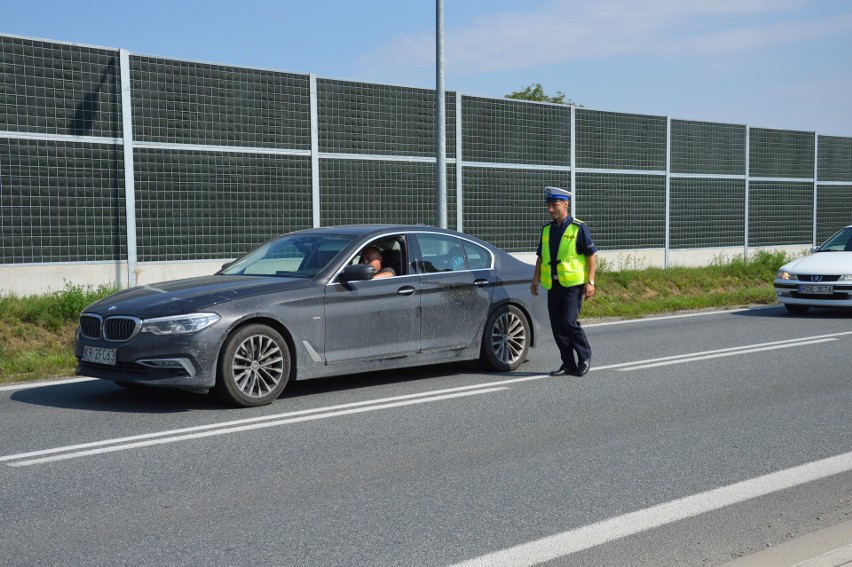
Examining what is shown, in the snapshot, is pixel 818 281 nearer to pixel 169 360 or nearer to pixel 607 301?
pixel 607 301

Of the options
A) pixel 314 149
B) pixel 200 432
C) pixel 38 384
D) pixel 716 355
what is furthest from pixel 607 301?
pixel 200 432

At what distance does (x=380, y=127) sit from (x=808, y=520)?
14.3 m

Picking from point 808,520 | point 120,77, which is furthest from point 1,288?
point 808,520

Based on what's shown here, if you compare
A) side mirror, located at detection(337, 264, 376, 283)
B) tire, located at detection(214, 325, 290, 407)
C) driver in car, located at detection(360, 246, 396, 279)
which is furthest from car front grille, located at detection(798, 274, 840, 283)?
tire, located at detection(214, 325, 290, 407)

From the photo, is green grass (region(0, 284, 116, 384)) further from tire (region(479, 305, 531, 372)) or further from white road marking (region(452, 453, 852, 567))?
white road marking (region(452, 453, 852, 567))

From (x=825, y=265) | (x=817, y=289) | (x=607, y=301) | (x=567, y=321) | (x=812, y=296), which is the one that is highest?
(x=825, y=265)

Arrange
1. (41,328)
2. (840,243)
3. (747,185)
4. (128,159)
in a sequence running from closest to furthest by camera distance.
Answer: (41,328) → (128,159) → (840,243) → (747,185)

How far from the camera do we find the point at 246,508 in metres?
5.51

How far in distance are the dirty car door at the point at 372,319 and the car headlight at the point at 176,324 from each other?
1202mm

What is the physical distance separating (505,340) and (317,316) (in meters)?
2.48

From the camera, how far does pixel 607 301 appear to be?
20109 mm

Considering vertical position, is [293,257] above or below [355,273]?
above

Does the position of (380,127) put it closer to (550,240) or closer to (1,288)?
(1,288)

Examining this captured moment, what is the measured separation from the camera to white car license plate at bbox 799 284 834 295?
16.3 meters
